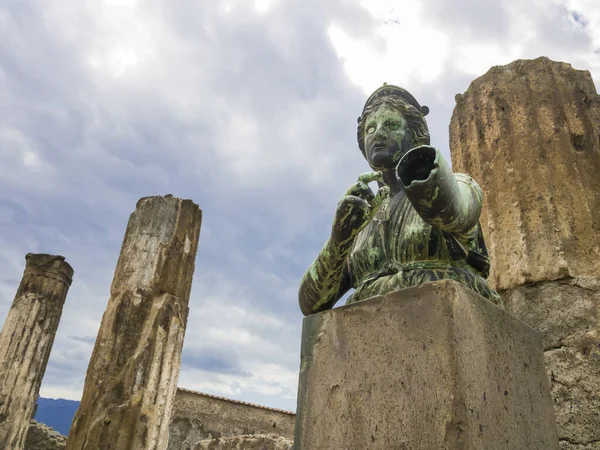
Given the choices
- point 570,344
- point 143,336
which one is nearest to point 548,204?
point 570,344

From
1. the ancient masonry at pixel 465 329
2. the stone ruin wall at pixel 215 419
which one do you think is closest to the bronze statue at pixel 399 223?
the ancient masonry at pixel 465 329

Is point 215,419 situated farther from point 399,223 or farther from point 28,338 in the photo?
point 399,223

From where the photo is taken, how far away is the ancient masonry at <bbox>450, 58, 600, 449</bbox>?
2.90 metres

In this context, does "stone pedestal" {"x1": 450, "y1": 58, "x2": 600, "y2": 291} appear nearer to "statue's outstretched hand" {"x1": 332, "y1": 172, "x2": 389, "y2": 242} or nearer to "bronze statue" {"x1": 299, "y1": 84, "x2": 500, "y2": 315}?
"bronze statue" {"x1": 299, "y1": 84, "x2": 500, "y2": 315}

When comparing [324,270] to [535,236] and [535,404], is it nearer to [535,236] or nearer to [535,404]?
[535,404]

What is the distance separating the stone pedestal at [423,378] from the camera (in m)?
1.38

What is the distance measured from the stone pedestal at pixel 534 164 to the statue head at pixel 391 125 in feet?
5.19

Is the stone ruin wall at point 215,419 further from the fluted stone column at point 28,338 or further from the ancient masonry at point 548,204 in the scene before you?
the ancient masonry at point 548,204

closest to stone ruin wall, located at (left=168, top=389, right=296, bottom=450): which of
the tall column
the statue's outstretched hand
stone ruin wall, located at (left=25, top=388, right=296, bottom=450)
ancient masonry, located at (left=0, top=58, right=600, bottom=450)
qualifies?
stone ruin wall, located at (left=25, top=388, right=296, bottom=450)

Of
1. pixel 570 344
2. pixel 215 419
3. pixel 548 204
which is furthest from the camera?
pixel 215 419

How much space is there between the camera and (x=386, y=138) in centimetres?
205

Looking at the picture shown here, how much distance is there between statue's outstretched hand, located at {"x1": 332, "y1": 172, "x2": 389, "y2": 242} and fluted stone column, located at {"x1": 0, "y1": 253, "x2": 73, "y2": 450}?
30.7 feet

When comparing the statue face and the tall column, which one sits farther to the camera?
the tall column

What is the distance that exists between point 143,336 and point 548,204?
16.3 ft
